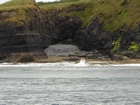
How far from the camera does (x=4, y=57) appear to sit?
649 feet

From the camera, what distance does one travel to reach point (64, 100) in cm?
6488

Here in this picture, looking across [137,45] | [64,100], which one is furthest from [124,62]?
[64,100]

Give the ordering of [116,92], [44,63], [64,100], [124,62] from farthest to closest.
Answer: [44,63], [124,62], [116,92], [64,100]

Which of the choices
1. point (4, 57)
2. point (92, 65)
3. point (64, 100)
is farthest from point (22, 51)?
point (64, 100)

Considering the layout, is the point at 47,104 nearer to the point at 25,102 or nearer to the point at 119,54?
the point at 25,102

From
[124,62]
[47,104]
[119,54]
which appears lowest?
[47,104]

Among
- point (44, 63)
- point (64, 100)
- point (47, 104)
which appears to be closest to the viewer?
point (47, 104)

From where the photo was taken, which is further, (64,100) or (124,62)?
Answer: (124,62)

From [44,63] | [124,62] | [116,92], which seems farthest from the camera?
[44,63]

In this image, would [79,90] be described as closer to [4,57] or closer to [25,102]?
[25,102]

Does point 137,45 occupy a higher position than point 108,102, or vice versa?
point 137,45

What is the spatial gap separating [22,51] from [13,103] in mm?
136166

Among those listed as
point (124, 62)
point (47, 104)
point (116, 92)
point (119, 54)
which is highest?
point (119, 54)

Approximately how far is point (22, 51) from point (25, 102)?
135 metres
